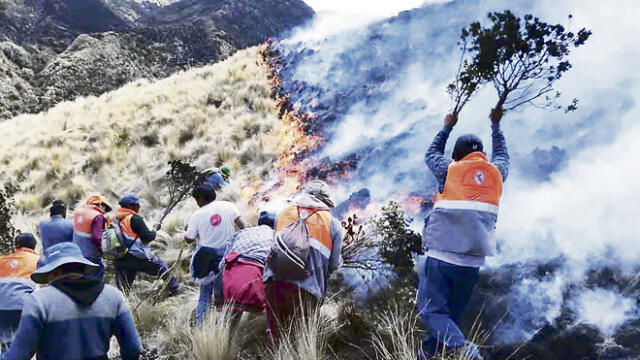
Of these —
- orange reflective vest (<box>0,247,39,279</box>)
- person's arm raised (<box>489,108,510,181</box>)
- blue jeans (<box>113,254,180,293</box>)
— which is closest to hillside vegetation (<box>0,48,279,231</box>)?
blue jeans (<box>113,254,180,293</box>)

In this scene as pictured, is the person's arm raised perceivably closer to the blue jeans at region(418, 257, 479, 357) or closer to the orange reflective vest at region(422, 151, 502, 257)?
the orange reflective vest at region(422, 151, 502, 257)

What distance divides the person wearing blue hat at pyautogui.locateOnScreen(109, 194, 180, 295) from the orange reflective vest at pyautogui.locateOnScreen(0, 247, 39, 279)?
110 centimetres

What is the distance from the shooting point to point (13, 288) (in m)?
4.37

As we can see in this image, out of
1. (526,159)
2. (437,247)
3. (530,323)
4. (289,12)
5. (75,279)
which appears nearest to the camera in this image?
(75,279)

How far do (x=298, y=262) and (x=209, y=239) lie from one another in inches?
62.1

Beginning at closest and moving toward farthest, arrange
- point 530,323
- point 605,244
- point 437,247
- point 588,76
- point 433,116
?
point 437,247 < point 530,323 < point 605,244 < point 588,76 < point 433,116

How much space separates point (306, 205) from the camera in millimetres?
3900

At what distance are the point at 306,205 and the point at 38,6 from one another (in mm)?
47604

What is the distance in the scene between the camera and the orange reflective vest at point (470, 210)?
11.6 ft

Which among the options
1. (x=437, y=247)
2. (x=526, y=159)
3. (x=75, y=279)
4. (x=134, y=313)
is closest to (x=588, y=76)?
(x=526, y=159)

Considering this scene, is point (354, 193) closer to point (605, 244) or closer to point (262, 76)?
point (605, 244)

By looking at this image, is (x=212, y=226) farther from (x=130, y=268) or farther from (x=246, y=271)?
(x=130, y=268)

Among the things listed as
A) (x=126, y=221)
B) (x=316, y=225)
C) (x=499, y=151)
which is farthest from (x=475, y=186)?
(x=126, y=221)

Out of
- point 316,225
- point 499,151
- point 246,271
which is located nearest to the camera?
point 316,225
